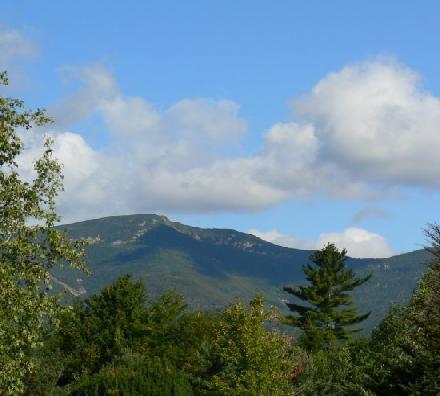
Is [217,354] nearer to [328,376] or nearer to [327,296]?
[328,376]

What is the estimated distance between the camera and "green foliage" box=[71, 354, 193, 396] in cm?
3381

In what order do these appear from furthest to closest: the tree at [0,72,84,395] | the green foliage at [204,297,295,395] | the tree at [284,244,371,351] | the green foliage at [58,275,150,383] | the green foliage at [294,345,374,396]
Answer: the tree at [284,244,371,351] < the green foliage at [58,275,150,383] < the green foliage at [294,345,374,396] < the green foliage at [204,297,295,395] < the tree at [0,72,84,395]

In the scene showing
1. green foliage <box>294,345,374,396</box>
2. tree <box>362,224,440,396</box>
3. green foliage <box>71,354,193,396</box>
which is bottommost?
green foliage <box>294,345,374,396</box>

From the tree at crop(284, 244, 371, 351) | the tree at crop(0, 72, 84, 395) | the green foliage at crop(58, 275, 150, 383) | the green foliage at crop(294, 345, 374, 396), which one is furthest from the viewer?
the tree at crop(284, 244, 371, 351)

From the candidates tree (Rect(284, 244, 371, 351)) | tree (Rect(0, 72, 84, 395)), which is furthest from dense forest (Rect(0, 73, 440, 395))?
tree (Rect(284, 244, 371, 351))

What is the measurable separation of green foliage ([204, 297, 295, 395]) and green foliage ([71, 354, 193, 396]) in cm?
452

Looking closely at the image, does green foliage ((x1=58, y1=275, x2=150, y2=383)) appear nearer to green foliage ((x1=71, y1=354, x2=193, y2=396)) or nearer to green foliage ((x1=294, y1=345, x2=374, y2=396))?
green foliage ((x1=294, y1=345, x2=374, y2=396))

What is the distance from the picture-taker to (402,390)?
32.5 m

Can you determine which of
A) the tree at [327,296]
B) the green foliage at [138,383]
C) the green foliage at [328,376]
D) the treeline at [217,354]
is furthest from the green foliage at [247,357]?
the tree at [327,296]

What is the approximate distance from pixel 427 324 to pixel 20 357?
1626 cm

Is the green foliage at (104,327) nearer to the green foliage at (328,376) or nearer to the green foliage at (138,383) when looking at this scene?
the green foliage at (328,376)

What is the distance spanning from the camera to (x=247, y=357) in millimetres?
40406

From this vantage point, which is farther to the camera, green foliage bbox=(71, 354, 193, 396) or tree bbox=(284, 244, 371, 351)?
→ tree bbox=(284, 244, 371, 351)

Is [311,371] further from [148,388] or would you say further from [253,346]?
[148,388]
